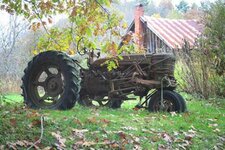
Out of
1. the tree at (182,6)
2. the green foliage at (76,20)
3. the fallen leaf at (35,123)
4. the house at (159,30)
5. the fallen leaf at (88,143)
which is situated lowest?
the fallen leaf at (88,143)

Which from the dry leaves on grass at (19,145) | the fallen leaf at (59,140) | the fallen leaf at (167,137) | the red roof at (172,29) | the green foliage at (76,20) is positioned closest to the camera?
the dry leaves on grass at (19,145)

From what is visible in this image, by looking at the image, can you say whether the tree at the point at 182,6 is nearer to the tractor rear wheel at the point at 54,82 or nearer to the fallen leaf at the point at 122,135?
the tractor rear wheel at the point at 54,82

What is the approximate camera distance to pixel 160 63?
27.2ft

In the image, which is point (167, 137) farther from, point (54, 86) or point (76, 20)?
point (54, 86)

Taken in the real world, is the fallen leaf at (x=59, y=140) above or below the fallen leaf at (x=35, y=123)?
below

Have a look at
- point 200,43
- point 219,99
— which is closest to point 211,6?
point 200,43

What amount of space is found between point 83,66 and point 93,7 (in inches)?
157

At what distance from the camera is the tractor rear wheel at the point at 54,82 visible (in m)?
7.07

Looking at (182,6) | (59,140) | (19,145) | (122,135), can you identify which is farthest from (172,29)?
(182,6)

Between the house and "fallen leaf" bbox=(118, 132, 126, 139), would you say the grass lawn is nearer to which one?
"fallen leaf" bbox=(118, 132, 126, 139)

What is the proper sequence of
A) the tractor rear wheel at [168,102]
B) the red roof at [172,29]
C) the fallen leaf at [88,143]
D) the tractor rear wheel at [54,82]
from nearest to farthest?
the fallen leaf at [88,143]
the tractor rear wheel at [54,82]
the tractor rear wheel at [168,102]
the red roof at [172,29]

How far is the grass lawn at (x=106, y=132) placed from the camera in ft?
13.9

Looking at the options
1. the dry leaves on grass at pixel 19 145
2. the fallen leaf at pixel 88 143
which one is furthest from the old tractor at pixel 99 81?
the dry leaves on grass at pixel 19 145

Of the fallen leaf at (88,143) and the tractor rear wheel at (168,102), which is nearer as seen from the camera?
the fallen leaf at (88,143)
